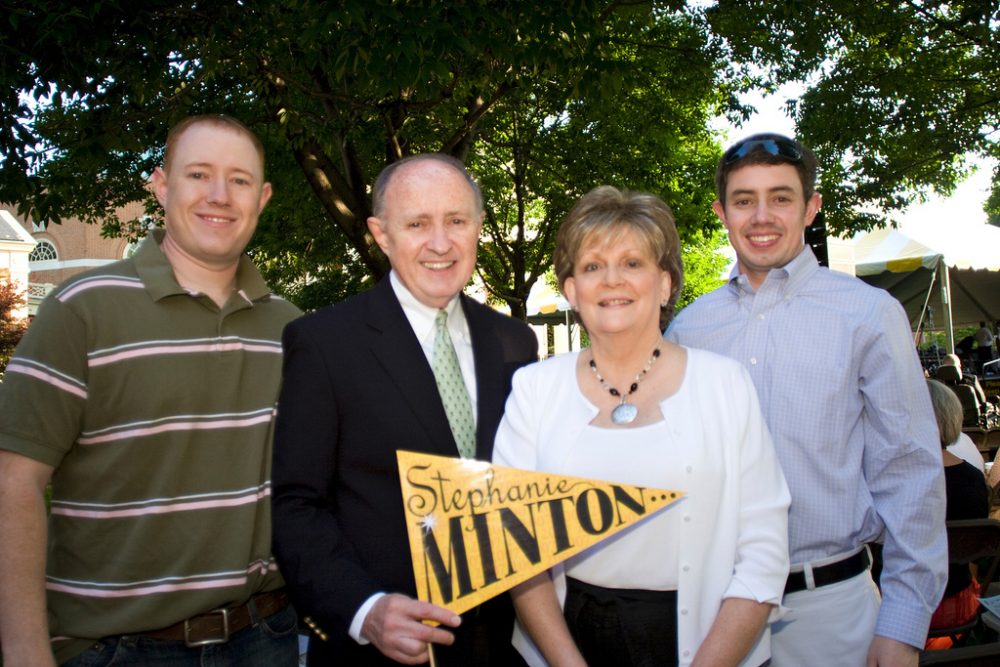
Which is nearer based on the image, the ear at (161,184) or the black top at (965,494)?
the ear at (161,184)

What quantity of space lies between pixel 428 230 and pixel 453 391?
508 millimetres

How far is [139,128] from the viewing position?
307 inches

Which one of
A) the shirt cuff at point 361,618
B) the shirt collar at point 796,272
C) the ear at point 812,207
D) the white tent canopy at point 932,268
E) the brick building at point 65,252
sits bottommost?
the shirt cuff at point 361,618

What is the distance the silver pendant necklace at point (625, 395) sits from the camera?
225cm

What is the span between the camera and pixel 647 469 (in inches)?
84.7

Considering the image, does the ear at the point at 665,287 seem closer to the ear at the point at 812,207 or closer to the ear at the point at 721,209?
the ear at the point at 721,209

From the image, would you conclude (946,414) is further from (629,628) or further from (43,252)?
(43,252)

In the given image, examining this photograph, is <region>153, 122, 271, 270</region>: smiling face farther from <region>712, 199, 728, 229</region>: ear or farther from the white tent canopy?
the white tent canopy

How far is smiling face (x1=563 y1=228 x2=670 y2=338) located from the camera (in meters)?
2.30

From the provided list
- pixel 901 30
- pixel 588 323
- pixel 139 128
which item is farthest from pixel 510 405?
pixel 901 30

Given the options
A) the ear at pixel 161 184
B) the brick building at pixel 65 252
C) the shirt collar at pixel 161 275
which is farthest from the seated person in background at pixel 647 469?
the brick building at pixel 65 252

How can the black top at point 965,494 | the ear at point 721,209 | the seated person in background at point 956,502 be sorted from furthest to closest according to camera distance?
the black top at point 965,494 < the seated person in background at point 956,502 < the ear at point 721,209

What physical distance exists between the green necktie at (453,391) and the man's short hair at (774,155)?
3.71ft

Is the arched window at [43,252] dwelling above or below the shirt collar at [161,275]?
above
